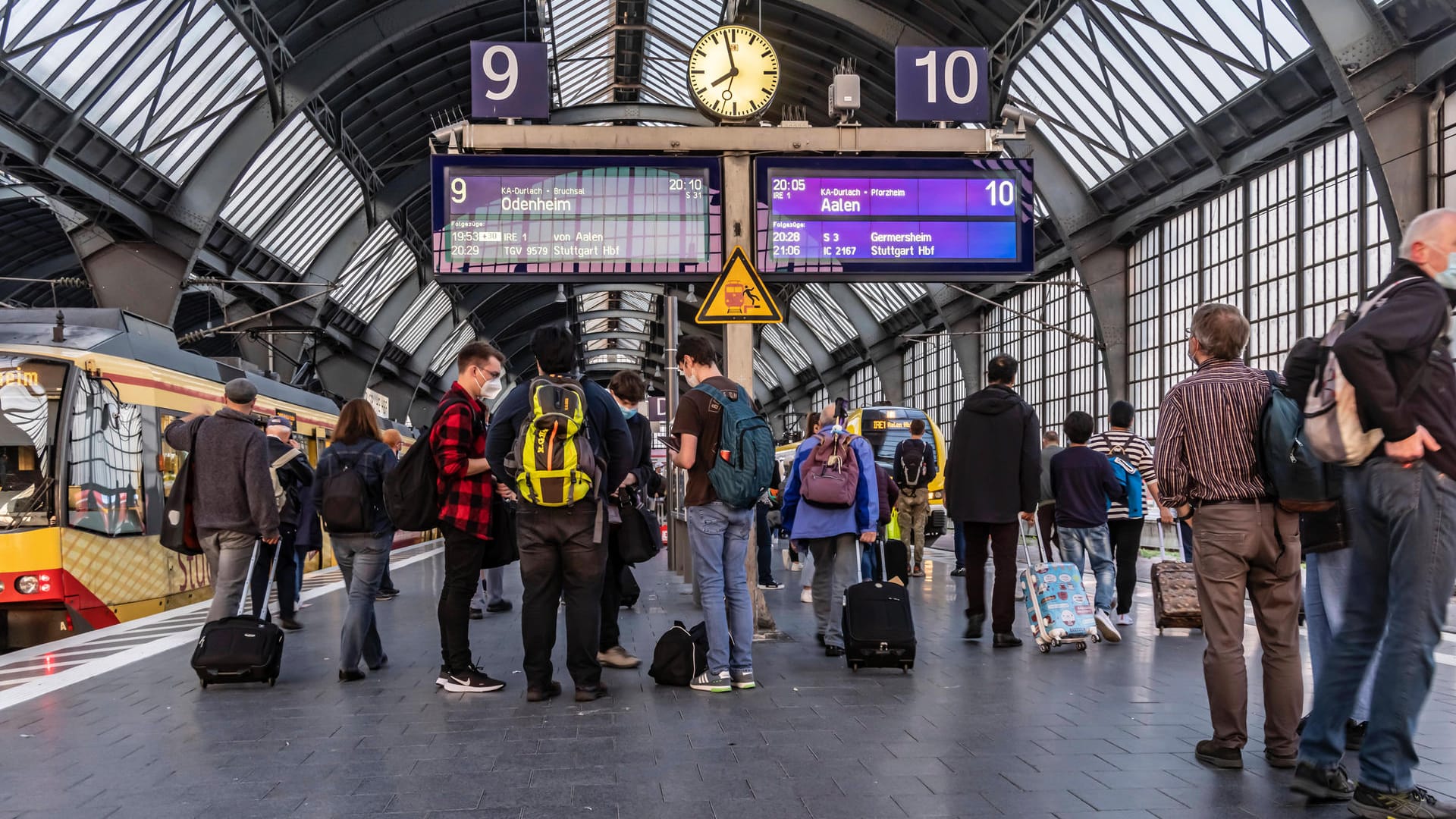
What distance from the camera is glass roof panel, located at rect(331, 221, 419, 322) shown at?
112 ft

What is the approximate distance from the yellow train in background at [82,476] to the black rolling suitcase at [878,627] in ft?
20.4

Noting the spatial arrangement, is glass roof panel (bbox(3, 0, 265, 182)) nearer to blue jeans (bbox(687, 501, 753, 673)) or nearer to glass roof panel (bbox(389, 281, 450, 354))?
blue jeans (bbox(687, 501, 753, 673))

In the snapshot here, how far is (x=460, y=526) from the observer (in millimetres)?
6004

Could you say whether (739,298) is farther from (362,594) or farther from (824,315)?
(824,315)

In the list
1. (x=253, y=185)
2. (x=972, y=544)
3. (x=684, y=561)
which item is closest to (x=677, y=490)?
(x=684, y=561)

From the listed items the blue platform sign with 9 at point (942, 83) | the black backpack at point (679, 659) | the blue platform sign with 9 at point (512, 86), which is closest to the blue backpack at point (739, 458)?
the black backpack at point (679, 659)

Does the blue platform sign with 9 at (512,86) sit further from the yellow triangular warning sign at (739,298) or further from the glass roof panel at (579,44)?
the glass roof panel at (579,44)

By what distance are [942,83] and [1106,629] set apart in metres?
4.63

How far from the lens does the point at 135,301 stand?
22.2 metres

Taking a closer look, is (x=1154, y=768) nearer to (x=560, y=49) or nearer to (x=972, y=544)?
(x=972, y=544)

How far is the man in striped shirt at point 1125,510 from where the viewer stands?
840 centimetres

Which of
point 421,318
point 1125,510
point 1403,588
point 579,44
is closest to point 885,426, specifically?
point 579,44

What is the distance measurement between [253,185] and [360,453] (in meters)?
21.2

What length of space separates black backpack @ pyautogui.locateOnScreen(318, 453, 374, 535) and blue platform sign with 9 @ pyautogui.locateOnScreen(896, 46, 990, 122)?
213 inches
